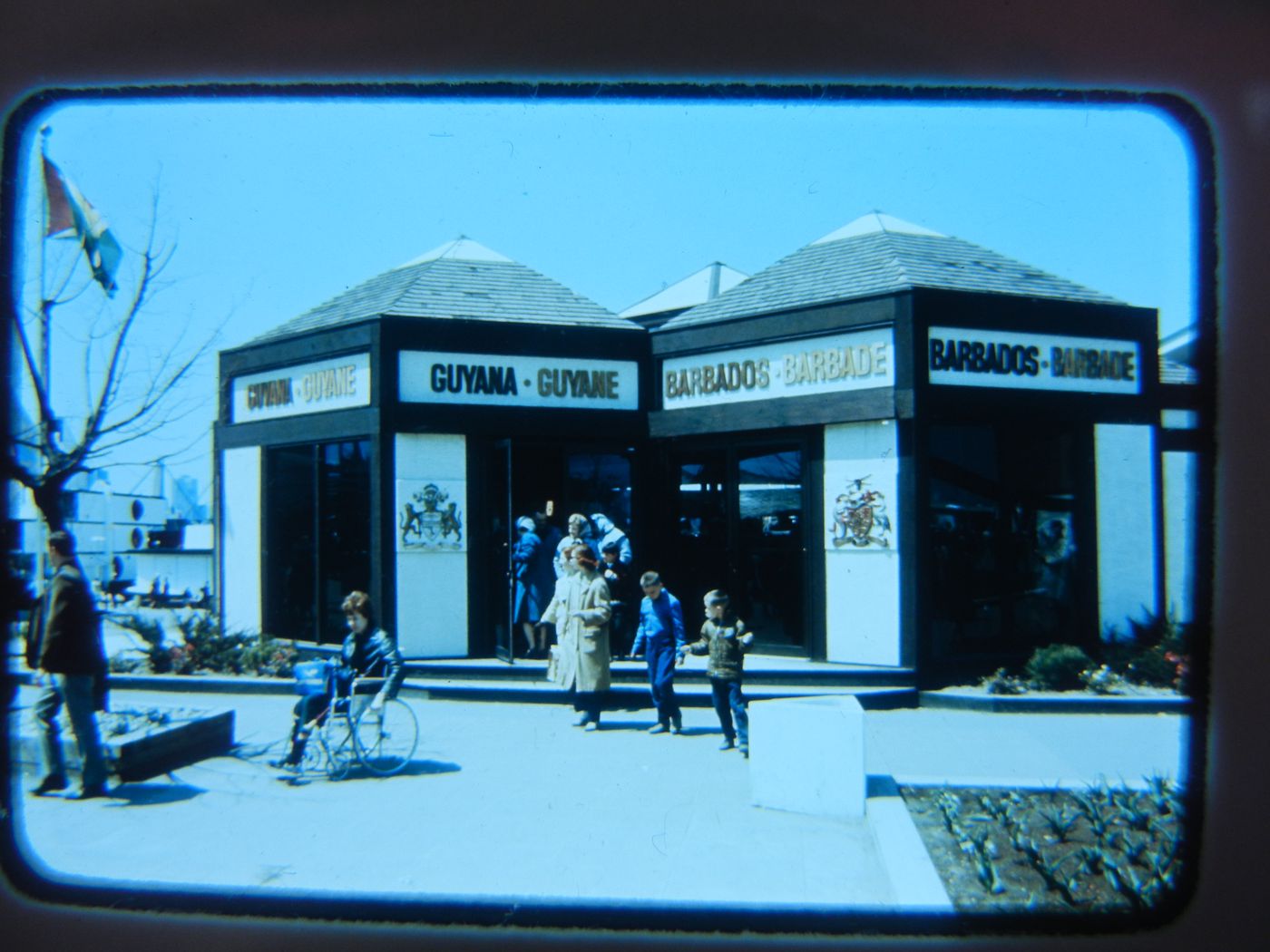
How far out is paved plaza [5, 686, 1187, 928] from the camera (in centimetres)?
472

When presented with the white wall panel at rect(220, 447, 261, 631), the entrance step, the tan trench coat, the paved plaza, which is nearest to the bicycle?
the paved plaza

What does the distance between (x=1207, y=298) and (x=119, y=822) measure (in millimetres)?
6009

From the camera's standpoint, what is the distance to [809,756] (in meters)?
5.95

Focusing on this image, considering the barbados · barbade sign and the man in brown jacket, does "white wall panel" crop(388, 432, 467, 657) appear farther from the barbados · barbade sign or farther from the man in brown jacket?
the man in brown jacket

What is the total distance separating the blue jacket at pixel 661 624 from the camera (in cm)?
823

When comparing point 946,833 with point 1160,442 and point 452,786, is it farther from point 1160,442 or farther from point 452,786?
point 452,786

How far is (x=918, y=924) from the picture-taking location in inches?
165

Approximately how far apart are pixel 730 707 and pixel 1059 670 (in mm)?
3503

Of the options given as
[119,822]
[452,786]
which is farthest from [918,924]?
[119,822]

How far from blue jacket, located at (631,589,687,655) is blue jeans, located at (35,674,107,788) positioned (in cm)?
394

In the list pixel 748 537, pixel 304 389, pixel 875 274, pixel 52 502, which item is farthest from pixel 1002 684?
pixel 304 389

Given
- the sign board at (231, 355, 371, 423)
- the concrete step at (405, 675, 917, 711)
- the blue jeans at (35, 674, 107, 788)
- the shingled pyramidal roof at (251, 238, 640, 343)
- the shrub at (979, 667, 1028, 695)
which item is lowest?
the concrete step at (405, 675, 917, 711)

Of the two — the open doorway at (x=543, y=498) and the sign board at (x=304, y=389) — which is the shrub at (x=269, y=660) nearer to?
the open doorway at (x=543, y=498)

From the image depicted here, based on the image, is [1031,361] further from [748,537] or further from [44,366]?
[44,366]
